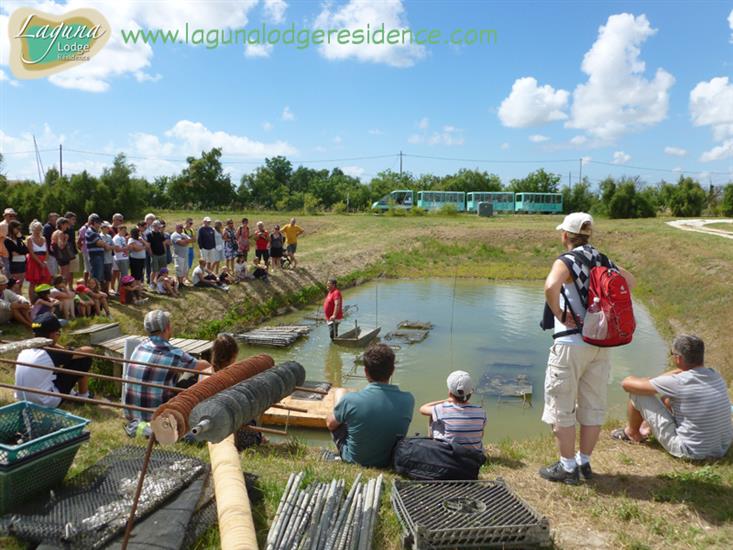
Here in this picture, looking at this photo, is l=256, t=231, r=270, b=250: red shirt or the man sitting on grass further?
l=256, t=231, r=270, b=250: red shirt

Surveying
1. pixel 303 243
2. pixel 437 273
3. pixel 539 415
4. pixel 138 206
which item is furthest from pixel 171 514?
pixel 138 206

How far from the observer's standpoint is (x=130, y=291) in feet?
41.4

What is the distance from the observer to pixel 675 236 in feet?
84.6

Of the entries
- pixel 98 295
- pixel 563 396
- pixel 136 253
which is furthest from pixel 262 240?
pixel 563 396

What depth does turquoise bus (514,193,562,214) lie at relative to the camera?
59.9m

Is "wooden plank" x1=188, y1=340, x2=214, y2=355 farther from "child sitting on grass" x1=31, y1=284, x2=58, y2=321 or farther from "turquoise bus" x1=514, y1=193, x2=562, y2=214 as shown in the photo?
"turquoise bus" x1=514, y1=193, x2=562, y2=214

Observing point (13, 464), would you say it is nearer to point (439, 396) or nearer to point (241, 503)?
point (241, 503)

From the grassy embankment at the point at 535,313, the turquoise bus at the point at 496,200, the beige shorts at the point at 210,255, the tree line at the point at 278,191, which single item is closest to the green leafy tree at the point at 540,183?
the tree line at the point at 278,191

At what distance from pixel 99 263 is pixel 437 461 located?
1042 centimetres

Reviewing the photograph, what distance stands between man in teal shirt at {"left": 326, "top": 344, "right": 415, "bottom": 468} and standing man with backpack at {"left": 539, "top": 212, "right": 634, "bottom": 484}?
3.84ft

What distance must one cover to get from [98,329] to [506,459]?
799cm

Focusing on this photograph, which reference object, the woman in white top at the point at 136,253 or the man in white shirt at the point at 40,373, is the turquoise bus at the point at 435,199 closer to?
the woman in white top at the point at 136,253

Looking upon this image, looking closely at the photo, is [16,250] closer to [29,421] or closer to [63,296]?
[63,296]

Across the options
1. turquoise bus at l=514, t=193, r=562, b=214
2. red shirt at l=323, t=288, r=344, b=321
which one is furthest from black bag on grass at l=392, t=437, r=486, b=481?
turquoise bus at l=514, t=193, r=562, b=214
